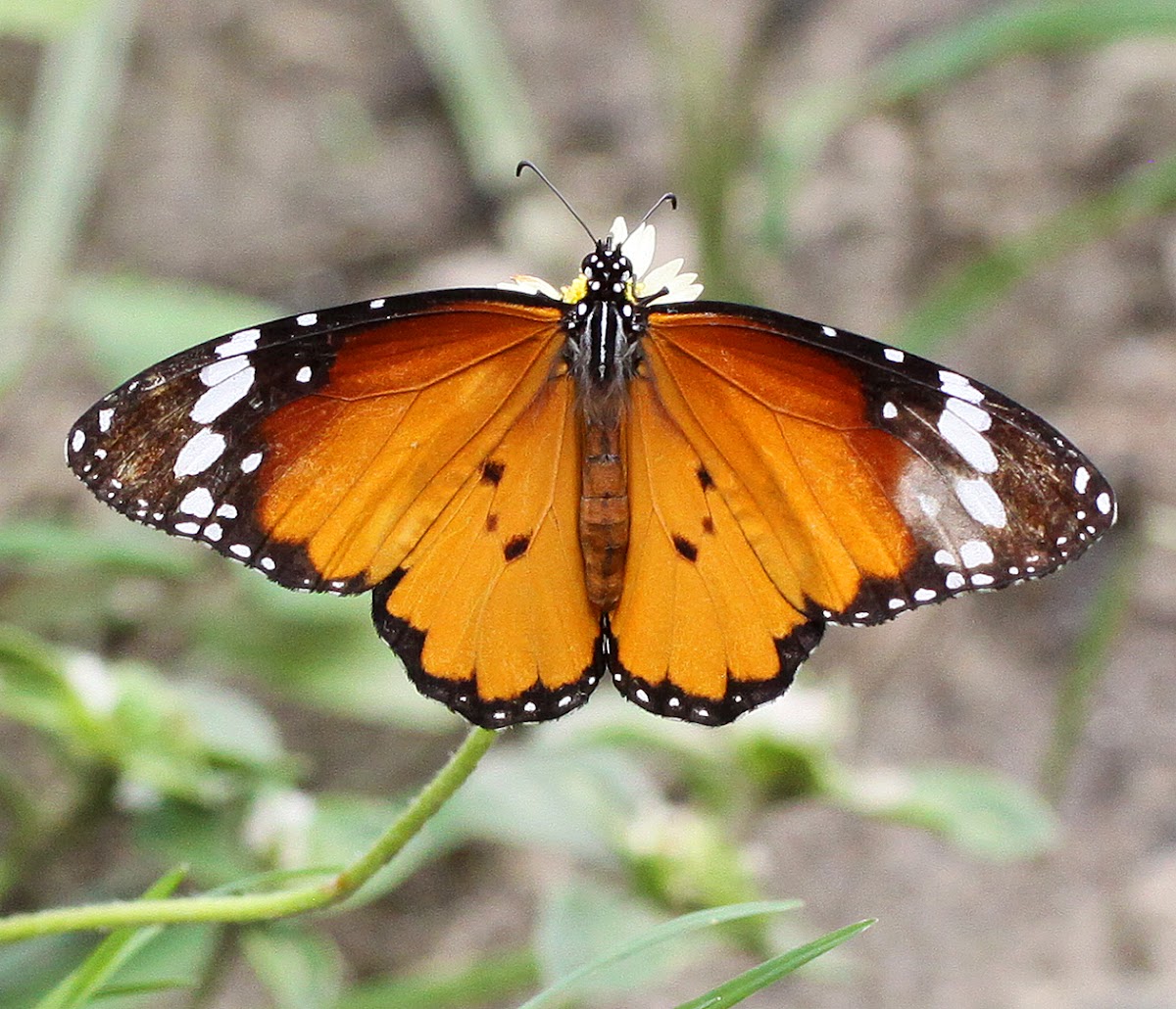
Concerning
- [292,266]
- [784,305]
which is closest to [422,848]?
[784,305]

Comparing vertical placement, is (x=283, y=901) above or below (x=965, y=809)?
below

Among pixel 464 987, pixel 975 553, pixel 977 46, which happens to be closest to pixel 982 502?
pixel 975 553

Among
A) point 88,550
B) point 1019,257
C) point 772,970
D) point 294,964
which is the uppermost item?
point 1019,257

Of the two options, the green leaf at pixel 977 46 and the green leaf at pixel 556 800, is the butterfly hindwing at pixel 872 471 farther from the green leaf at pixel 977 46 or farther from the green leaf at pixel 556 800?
the green leaf at pixel 977 46

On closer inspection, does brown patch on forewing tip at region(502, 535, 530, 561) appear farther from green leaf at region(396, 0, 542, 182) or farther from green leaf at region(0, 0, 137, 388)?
green leaf at region(396, 0, 542, 182)

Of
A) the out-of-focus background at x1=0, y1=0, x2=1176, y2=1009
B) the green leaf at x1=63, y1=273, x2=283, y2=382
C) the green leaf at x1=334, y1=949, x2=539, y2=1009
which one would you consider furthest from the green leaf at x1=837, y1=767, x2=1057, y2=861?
the green leaf at x1=63, y1=273, x2=283, y2=382

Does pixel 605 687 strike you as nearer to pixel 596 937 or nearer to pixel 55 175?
pixel 596 937
